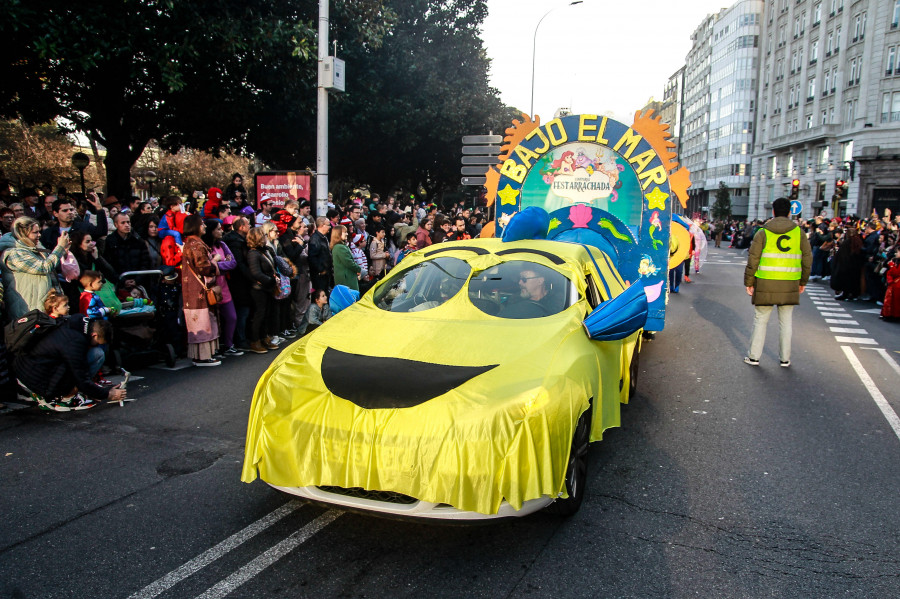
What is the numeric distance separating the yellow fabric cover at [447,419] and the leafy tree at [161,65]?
9.60 metres

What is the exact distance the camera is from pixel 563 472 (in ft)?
10.7

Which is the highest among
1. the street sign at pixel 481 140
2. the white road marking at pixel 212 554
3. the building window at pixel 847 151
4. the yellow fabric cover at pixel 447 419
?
the building window at pixel 847 151

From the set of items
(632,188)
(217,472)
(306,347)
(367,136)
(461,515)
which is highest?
(367,136)

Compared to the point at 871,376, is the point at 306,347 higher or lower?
higher

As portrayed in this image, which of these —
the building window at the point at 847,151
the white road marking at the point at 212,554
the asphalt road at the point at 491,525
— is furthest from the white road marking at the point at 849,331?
the building window at the point at 847,151

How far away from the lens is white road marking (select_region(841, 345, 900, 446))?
5.70 m

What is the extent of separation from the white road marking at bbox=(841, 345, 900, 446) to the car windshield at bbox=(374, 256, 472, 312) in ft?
13.1

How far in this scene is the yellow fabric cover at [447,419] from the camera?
10.1ft

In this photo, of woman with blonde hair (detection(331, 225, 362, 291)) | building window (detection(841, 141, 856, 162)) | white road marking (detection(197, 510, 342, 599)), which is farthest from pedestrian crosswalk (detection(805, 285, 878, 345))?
building window (detection(841, 141, 856, 162))

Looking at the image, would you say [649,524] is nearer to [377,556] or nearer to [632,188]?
[377,556]

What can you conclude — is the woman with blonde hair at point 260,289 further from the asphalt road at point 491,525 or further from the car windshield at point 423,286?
the car windshield at point 423,286

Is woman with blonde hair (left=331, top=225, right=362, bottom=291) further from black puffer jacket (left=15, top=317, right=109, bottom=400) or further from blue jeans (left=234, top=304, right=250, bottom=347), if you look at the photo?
black puffer jacket (left=15, top=317, right=109, bottom=400)

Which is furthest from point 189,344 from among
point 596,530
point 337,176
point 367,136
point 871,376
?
point 337,176

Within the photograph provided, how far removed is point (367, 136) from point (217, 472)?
2233cm
